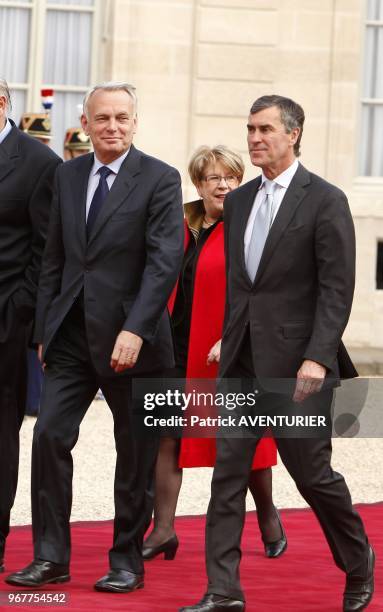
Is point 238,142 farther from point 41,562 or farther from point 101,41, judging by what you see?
point 41,562

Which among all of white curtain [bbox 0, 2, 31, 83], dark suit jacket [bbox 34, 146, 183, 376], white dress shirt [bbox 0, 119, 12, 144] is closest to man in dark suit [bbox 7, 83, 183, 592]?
dark suit jacket [bbox 34, 146, 183, 376]

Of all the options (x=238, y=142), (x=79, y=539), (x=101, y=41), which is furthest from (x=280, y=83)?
(x=79, y=539)

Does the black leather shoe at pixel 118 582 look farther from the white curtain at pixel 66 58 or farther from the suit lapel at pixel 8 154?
the white curtain at pixel 66 58

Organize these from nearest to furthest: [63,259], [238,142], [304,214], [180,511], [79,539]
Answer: [304,214]
[63,259]
[79,539]
[180,511]
[238,142]

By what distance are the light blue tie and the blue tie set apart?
0.57 metres

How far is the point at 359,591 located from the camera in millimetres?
5758

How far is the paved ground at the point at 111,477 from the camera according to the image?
8.05 meters

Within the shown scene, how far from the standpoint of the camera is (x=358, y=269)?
48.0 feet

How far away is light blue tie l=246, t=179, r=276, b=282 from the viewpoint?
5793 millimetres

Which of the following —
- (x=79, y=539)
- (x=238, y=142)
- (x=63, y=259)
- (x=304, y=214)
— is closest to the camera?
(x=304, y=214)

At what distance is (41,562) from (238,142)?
29.0 feet

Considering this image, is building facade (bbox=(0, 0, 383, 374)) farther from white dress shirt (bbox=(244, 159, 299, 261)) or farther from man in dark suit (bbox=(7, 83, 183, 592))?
white dress shirt (bbox=(244, 159, 299, 261))

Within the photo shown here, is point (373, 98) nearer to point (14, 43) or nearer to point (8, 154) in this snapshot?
point (14, 43)

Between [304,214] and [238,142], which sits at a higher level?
[238,142]
